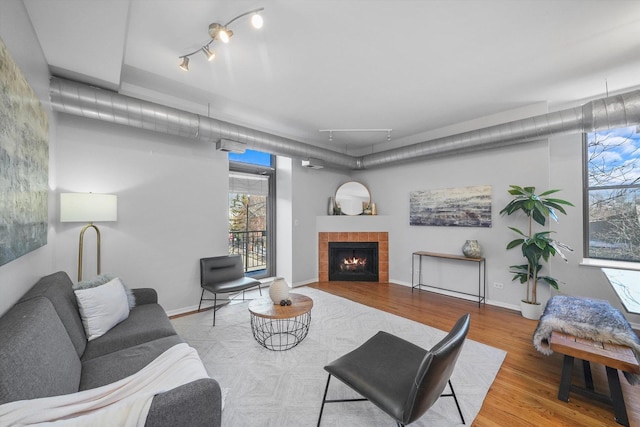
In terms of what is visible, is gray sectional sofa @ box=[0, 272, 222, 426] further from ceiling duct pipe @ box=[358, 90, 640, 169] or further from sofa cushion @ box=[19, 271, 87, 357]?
ceiling duct pipe @ box=[358, 90, 640, 169]

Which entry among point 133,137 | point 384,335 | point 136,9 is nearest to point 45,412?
point 384,335

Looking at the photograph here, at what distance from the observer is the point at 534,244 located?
3238 mm

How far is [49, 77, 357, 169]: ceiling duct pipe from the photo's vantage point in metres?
2.43

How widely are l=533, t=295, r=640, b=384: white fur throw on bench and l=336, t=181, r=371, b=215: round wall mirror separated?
3.54 m

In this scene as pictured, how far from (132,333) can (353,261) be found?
4.07 metres

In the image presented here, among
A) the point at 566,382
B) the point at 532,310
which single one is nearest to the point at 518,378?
the point at 566,382

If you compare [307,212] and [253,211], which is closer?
[253,211]

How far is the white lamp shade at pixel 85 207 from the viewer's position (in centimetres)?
240

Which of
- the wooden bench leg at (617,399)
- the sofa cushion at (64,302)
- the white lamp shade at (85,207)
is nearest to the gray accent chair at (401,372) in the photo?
the wooden bench leg at (617,399)

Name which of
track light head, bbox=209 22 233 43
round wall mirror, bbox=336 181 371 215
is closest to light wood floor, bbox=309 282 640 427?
round wall mirror, bbox=336 181 371 215

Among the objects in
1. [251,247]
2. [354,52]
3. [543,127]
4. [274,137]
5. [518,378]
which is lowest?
[518,378]

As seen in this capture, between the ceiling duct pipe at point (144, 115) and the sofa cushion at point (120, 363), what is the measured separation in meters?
2.27

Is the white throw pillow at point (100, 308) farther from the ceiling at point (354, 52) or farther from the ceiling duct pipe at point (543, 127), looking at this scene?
the ceiling duct pipe at point (543, 127)

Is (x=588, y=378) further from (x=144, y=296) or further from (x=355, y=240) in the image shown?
(x=144, y=296)
